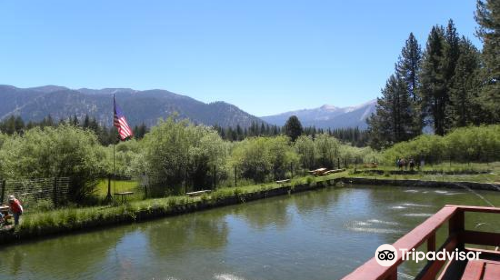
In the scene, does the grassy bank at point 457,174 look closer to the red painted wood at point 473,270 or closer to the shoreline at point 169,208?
the shoreline at point 169,208

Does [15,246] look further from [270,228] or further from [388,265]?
[388,265]

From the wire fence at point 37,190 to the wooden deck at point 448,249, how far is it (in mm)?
17287

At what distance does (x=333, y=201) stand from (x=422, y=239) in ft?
69.2

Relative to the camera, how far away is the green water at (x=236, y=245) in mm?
11211

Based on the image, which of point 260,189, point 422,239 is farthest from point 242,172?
point 422,239

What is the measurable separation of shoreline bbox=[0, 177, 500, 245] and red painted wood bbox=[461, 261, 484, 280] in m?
14.9

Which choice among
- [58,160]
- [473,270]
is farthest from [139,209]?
[473,270]

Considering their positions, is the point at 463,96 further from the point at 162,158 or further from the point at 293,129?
the point at 162,158

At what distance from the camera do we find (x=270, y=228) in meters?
17.0

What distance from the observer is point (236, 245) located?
14.2 meters

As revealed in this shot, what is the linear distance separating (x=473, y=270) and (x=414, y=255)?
1399 mm

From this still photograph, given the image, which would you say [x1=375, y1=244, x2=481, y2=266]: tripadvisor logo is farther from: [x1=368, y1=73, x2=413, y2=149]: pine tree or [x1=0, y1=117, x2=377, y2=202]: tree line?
[x1=368, y1=73, x2=413, y2=149]: pine tree

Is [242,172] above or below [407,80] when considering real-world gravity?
below

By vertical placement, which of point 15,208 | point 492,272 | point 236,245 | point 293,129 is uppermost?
point 293,129
